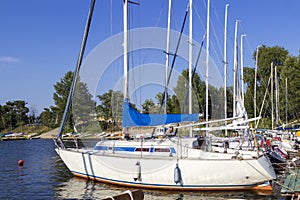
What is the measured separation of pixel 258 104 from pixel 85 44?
5820 centimetres

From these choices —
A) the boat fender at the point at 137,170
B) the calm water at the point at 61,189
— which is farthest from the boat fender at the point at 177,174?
A: the boat fender at the point at 137,170

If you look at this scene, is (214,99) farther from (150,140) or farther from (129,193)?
(129,193)

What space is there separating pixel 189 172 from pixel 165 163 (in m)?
1.27

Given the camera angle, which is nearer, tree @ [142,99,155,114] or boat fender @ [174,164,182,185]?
boat fender @ [174,164,182,185]

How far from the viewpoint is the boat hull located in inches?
703

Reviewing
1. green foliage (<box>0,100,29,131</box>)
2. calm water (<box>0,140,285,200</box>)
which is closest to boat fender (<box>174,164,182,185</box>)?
calm water (<box>0,140,285,200</box>)

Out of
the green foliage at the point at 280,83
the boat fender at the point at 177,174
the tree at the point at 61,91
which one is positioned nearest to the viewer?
the boat fender at the point at 177,174

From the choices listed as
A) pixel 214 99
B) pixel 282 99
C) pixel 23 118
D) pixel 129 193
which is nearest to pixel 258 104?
pixel 282 99

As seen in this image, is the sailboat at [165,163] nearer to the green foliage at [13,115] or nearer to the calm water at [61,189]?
the calm water at [61,189]

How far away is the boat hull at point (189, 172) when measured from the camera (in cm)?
1784

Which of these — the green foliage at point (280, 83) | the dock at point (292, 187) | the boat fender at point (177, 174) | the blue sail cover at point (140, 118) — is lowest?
the dock at point (292, 187)

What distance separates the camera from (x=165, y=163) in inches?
734

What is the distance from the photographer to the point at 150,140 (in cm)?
2108

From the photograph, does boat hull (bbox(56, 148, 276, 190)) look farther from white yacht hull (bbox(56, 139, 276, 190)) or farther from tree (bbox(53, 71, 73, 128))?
tree (bbox(53, 71, 73, 128))
